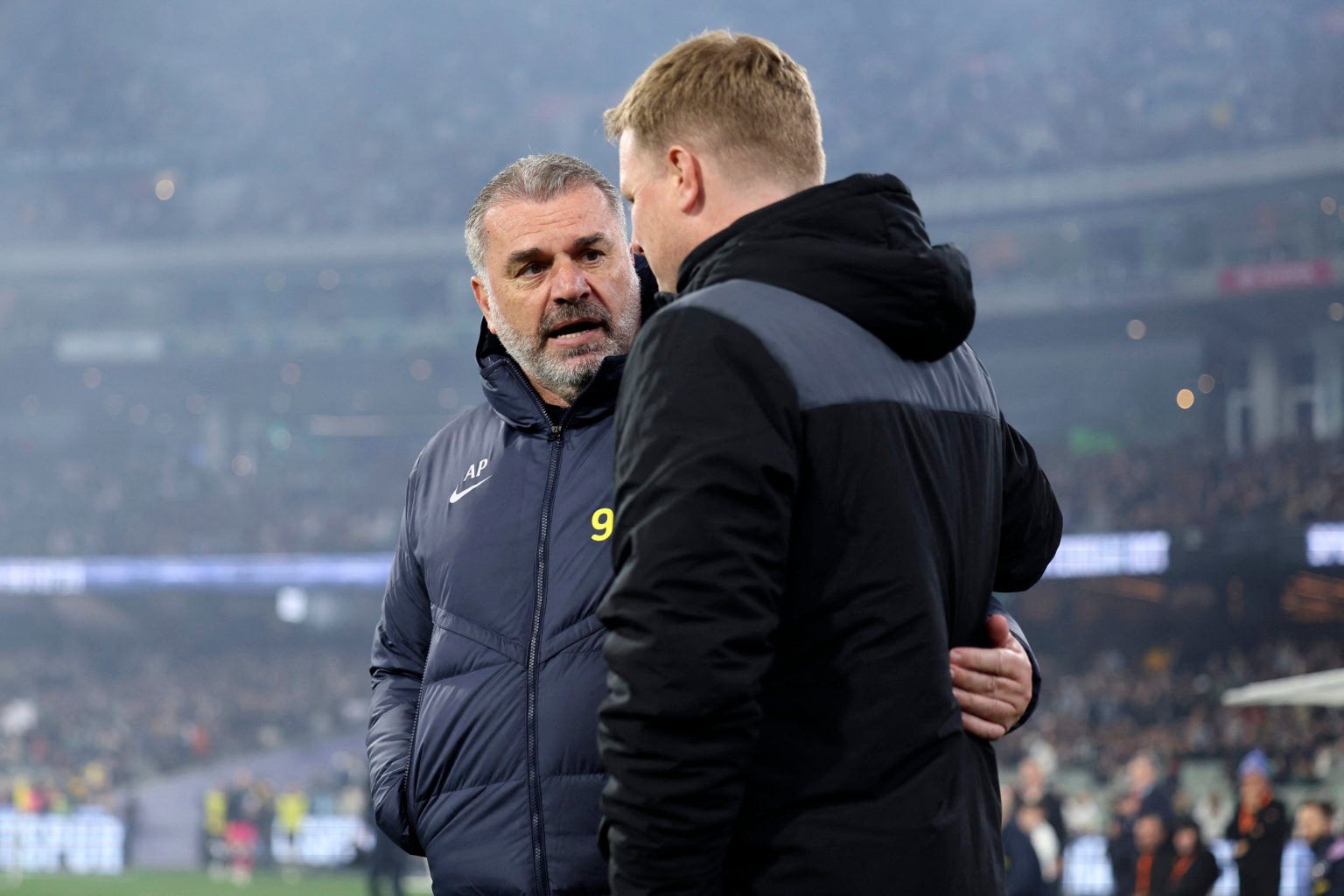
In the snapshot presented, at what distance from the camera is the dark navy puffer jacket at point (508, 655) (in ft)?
6.89

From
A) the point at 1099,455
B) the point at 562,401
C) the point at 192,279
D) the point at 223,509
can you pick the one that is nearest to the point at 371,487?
the point at 223,509

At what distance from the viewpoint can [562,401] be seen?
248 centimetres

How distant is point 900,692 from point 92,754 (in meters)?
26.5

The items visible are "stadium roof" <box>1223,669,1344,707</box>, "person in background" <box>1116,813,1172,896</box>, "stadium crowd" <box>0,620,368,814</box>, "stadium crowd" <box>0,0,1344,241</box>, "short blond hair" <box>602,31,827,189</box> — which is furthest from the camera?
"stadium crowd" <box>0,0,1344,241</box>

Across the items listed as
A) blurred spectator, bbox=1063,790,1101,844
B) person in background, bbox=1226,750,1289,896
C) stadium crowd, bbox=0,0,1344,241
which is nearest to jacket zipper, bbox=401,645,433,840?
person in background, bbox=1226,750,1289,896

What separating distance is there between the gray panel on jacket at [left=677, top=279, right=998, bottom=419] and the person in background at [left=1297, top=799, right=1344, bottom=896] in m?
6.80

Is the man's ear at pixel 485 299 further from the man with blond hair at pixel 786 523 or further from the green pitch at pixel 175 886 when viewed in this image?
the green pitch at pixel 175 886

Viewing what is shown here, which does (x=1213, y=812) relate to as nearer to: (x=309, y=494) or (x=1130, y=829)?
(x=1130, y=829)

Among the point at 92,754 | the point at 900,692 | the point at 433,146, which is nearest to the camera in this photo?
the point at 900,692

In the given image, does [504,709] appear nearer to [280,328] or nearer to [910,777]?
[910,777]

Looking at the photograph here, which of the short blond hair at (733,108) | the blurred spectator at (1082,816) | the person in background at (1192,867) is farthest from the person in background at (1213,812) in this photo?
the short blond hair at (733,108)

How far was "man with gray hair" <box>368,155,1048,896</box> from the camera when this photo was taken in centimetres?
210

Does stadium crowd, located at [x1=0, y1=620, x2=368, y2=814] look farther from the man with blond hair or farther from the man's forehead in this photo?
the man with blond hair

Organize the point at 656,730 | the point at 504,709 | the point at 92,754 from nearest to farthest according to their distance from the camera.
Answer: the point at 656,730 < the point at 504,709 < the point at 92,754
